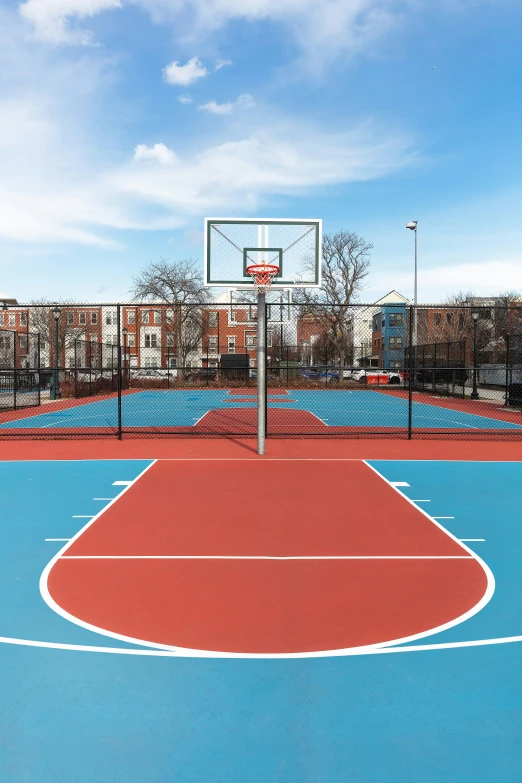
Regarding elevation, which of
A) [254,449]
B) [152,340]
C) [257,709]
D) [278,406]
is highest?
[152,340]

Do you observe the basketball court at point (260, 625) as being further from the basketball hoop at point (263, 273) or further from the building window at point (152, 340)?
the building window at point (152, 340)

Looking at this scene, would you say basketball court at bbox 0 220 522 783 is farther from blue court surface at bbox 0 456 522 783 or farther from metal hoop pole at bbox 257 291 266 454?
metal hoop pole at bbox 257 291 266 454

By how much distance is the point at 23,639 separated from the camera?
14.0 feet

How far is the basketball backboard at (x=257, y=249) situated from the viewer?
12359 millimetres

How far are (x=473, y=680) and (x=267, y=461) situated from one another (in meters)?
7.94

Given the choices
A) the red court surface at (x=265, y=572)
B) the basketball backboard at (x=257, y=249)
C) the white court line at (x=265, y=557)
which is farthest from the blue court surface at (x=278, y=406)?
the white court line at (x=265, y=557)

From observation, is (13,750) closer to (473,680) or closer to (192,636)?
(192,636)

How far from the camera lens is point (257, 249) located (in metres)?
12.4

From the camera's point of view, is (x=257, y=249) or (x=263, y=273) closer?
(x=263, y=273)

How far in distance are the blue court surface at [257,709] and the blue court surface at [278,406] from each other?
1399cm

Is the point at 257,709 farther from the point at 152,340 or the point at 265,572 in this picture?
the point at 152,340

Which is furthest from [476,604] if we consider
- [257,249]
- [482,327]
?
[482,327]

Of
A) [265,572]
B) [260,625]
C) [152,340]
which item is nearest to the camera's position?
[260,625]

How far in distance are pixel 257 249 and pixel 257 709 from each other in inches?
407
